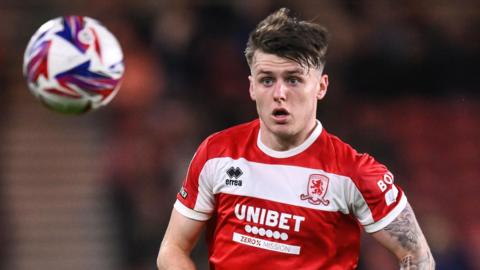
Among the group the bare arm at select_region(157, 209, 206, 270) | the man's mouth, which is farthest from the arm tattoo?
the bare arm at select_region(157, 209, 206, 270)

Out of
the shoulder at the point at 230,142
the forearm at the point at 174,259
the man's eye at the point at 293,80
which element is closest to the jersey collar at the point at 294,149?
the shoulder at the point at 230,142

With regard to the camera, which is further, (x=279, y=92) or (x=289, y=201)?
(x=289, y=201)

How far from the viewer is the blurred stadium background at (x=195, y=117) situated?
1025 cm

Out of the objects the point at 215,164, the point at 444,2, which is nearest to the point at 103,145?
the point at 444,2

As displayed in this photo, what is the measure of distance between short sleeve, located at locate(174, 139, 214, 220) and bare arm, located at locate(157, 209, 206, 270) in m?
0.05

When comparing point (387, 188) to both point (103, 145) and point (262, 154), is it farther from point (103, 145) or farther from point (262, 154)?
point (103, 145)

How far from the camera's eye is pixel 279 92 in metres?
4.68

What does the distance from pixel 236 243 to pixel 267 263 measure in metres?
0.19

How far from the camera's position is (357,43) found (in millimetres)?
11008

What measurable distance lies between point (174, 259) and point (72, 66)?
1098 mm

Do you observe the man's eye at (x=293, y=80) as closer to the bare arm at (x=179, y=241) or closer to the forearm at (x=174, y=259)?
the bare arm at (x=179, y=241)

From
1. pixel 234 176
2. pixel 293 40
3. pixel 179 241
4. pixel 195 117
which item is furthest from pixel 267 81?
pixel 195 117

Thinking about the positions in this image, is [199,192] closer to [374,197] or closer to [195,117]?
[374,197]

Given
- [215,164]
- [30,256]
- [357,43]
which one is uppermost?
[357,43]
